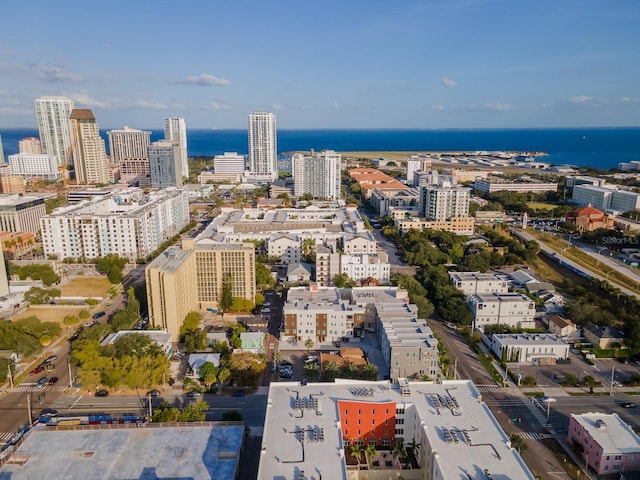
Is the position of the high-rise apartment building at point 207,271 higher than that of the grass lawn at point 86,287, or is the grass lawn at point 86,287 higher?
the high-rise apartment building at point 207,271

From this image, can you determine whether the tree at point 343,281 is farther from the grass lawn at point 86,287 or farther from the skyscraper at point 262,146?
the skyscraper at point 262,146

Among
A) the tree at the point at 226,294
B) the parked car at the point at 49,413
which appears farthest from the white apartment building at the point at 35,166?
the parked car at the point at 49,413

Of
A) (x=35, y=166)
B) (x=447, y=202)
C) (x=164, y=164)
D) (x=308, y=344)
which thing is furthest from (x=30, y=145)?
(x=308, y=344)

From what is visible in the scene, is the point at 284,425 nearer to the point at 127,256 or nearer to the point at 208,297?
the point at 208,297

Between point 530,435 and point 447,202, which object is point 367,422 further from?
point 447,202

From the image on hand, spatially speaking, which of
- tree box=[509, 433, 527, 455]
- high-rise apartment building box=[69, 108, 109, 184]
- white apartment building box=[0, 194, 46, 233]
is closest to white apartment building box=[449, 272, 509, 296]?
tree box=[509, 433, 527, 455]

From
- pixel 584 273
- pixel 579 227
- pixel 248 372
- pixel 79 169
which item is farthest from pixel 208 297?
pixel 79 169
